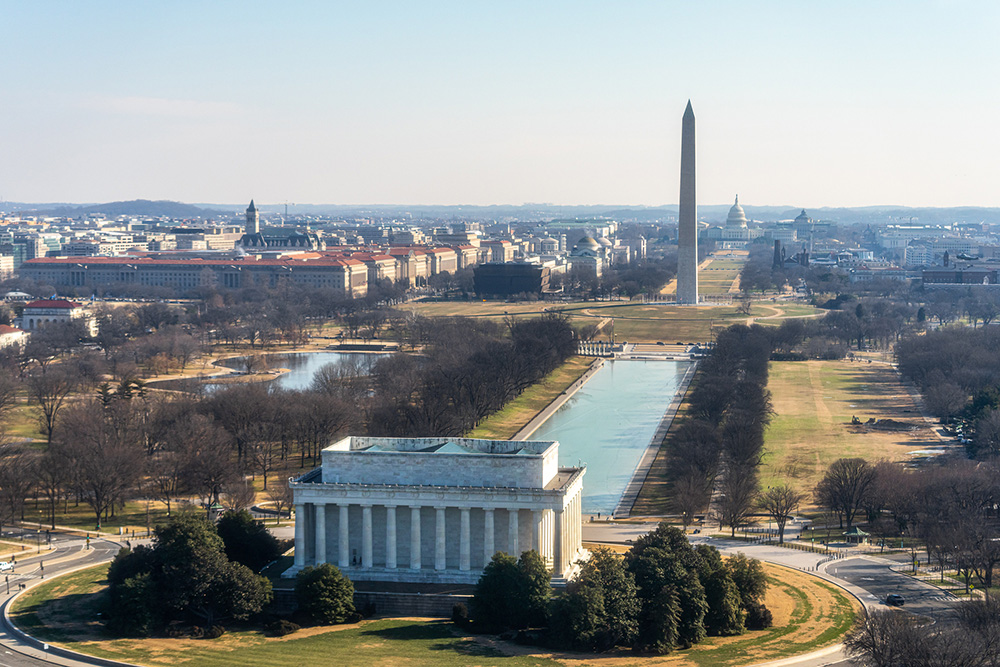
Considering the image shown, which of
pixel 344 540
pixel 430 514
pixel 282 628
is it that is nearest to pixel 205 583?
pixel 282 628

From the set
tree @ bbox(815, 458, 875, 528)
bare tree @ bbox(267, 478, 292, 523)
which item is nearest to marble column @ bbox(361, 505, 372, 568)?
bare tree @ bbox(267, 478, 292, 523)

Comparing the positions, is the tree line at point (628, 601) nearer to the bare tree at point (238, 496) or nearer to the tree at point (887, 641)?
the tree at point (887, 641)

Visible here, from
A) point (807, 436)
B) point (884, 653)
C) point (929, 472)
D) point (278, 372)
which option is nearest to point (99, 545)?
point (884, 653)

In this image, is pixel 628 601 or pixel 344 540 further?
pixel 344 540

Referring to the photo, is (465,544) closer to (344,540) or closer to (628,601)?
(344,540)

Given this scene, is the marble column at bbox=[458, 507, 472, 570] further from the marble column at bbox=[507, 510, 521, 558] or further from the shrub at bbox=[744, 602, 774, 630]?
the shrub at bbox=[744, 602, 774, 630]

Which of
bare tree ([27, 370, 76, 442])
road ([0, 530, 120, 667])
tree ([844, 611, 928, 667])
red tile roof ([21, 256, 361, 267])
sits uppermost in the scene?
red tile roof ([21, 256, 361, 267])

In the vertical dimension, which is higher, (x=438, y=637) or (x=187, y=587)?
(x=187, y=587)

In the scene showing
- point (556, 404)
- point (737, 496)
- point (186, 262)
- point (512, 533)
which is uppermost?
point (186, 262)
